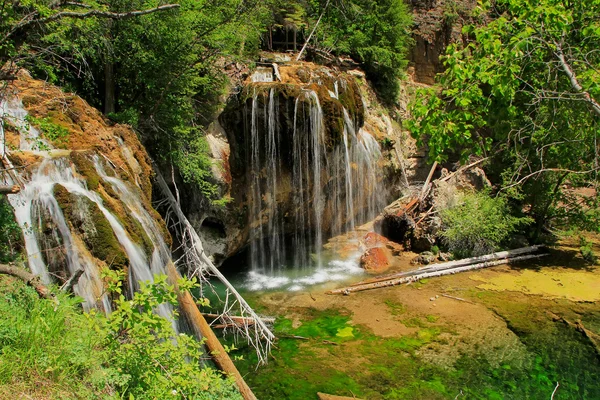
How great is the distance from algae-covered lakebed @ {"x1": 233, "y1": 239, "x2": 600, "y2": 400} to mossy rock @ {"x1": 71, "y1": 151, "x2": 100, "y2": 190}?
3.68m

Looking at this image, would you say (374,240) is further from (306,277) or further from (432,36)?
(432,36)

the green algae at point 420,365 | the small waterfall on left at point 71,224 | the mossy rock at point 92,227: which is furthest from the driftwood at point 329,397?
the mossy rock at point 92,227

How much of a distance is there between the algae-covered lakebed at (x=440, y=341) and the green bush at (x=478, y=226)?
1.45 m

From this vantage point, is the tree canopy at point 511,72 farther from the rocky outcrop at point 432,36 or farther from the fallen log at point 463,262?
the rocky outcrop at point 432,36

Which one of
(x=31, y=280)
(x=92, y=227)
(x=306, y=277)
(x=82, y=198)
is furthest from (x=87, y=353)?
(x=306, y=277)

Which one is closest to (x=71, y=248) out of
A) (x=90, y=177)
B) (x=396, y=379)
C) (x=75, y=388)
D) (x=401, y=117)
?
(x=90, y=177)

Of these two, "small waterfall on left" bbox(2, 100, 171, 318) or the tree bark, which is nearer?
"small waterfall on left" bbox(2, 100, 171, 318)

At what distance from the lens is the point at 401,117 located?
17.0m

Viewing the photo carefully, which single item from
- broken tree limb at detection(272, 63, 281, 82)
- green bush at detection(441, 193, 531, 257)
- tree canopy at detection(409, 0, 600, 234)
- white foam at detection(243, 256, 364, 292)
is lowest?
white foam at detection(243, 256, 364, 292)

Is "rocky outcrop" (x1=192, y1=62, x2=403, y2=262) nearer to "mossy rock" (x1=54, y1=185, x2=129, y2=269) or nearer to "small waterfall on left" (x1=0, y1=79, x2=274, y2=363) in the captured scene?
"small waterfall on left" (x1=0, y1=79, x2=274, y2=363)

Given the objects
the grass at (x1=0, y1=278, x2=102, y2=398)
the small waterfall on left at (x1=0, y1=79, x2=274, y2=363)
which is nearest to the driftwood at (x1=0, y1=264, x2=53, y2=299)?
the grass at (x1=0, y1=278, x2=102, y2=398)

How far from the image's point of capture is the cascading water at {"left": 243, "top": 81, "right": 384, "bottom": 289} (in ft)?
36.7

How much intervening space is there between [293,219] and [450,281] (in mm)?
4536

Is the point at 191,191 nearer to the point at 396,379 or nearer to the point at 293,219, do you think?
the point at 293,219
